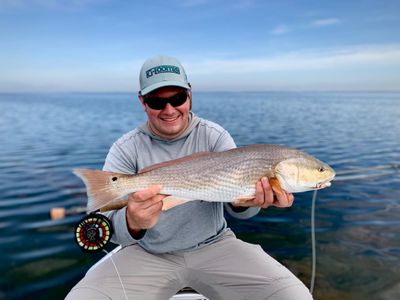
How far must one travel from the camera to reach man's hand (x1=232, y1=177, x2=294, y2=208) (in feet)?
11.7

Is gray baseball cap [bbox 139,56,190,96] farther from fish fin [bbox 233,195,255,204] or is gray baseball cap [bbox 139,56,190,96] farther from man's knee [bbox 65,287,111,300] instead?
man's knee [bbox 65,287,111,300]

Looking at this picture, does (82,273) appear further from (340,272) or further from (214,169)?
(340,272)

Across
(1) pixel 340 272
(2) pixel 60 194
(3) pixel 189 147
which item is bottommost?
(1) pixel 340 272

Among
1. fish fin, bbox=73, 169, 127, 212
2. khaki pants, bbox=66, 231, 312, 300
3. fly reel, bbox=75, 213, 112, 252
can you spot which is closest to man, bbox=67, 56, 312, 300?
khaki pants, bbox=66, 231, 312, 300

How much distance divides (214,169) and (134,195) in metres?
0.91

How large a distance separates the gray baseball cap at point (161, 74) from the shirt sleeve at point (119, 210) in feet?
2.69

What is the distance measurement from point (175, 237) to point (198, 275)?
53cm

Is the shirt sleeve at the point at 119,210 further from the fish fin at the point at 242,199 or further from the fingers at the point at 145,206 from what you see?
the fish fin at the point at 242,199

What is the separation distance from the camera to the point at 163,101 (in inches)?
160

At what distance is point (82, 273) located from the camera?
6238 millimetres


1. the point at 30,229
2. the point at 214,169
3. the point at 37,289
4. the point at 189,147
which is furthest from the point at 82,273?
the point at 214,169

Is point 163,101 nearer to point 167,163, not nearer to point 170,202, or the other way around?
point 167,163

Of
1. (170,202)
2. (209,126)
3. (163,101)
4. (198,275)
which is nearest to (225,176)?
(170,202)

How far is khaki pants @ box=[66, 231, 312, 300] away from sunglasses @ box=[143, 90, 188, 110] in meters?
1.80
